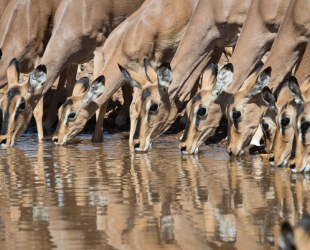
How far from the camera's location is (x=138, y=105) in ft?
34.4

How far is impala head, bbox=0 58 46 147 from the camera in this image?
1109 cm

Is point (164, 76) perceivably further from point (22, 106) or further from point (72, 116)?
point (22, 106)

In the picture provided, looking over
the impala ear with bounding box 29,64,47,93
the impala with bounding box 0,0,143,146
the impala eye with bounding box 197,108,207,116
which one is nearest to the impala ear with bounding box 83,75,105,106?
the impala ear with bounding box 29,64,47,93

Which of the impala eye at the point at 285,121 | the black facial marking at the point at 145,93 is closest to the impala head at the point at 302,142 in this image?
the impala eye at the point at 285,121

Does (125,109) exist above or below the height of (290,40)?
below

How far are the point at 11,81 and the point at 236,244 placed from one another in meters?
7.35

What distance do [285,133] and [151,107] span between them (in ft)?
7.51

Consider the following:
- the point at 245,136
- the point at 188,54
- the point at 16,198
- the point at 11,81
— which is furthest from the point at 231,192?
the point at 11,81

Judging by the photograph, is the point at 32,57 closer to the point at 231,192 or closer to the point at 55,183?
the point at 55,183

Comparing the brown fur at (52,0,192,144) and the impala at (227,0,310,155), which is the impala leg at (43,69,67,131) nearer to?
the brown fur at (52,0,192,144)

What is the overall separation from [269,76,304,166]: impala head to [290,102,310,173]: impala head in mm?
259

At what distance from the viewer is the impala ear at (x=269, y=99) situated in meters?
8.80

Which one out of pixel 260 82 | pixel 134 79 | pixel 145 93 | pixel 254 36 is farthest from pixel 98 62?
pixel 260 82

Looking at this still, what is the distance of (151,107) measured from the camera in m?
10.4
